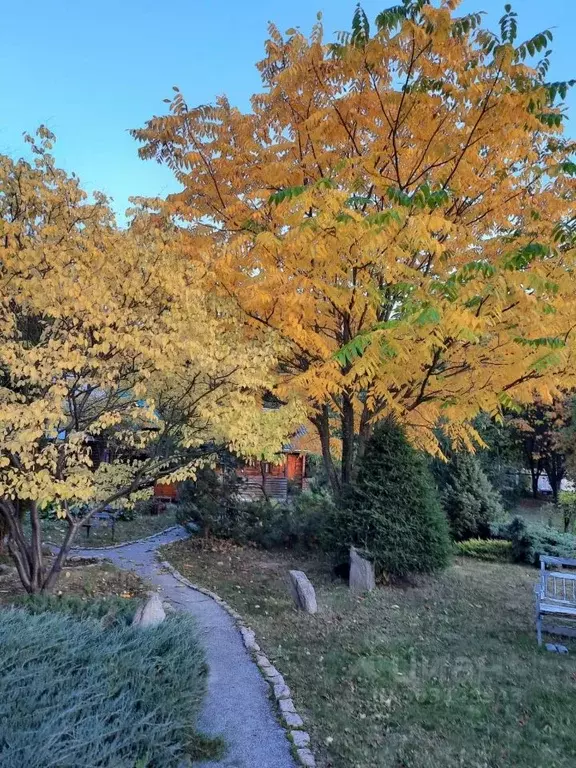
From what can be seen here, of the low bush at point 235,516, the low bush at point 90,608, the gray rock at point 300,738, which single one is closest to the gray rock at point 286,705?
the gray rock at point 300,738

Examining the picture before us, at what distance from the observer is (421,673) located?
14.3 feet

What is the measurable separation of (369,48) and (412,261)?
Answer: 2.74m

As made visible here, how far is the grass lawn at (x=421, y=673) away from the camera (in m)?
3.25

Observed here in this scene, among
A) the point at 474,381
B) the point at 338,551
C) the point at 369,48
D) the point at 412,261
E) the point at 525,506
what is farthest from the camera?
the point at 525,506

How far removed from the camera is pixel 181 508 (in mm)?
10500

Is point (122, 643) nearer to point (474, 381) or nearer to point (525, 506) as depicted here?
point (474, 381)

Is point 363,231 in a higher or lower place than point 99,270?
higher

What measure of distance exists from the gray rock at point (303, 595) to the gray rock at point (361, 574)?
1052mm

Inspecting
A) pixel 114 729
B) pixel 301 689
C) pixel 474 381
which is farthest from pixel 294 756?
pixel 474 381

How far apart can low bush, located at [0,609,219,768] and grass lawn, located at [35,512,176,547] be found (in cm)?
758

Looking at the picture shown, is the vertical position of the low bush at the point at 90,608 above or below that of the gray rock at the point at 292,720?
above

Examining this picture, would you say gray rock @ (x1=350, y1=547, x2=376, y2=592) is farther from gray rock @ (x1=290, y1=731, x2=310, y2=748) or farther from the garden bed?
gray rock @ (x1=290, y1=731, x2=310, y2=748)

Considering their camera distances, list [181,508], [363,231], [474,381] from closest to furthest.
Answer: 1. [363,231]
2. [474,381]
3. [181,508]

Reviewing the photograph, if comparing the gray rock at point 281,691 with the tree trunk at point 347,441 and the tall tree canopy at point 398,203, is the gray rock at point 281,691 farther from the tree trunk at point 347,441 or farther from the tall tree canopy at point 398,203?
the tree trunk at point 347,441
